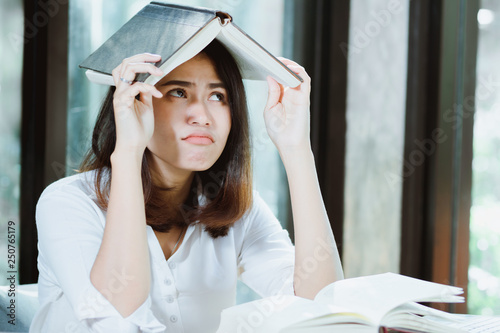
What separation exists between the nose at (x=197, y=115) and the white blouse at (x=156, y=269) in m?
0.27

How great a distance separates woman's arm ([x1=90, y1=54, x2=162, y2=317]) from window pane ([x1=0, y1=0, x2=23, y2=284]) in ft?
2.70

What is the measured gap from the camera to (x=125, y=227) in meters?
0.97

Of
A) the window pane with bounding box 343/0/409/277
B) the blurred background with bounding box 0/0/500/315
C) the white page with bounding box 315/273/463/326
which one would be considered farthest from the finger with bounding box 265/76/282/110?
the window pane with bounding box 343/0/409/277

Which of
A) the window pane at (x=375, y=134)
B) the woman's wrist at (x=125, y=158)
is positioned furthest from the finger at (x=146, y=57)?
the window pane at (x=375, y=134)

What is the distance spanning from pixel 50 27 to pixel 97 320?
104 cm

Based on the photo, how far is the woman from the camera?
38.0 inches

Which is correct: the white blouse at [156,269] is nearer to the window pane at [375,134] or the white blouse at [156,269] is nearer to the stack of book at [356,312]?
the stack of book at [356,312]

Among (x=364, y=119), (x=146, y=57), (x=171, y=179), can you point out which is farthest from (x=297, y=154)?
(x=364, y=119)

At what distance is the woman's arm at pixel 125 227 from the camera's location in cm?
95

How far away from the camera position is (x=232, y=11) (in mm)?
2133

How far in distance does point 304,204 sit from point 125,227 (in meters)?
0.40

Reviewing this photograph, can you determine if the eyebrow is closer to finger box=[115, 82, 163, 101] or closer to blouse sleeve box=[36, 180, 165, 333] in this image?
finger box=[115, 82, 163, 101]

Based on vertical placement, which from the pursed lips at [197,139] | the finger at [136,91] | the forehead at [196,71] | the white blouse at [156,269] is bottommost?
the white blouse at [156,269]

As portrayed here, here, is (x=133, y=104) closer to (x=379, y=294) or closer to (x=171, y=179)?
(x=171, y=179)
